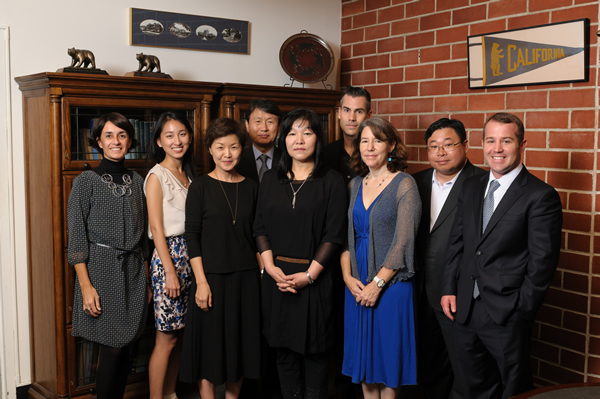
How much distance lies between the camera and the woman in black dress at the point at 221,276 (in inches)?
102

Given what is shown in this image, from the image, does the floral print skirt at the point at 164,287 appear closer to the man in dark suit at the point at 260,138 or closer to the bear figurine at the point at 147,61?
the man in dark suit at the point at 260,138

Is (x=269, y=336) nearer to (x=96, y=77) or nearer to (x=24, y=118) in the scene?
(x=96, y=77)

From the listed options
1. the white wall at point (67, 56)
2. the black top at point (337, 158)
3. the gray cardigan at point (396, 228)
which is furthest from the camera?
the black top at point (337, 158)

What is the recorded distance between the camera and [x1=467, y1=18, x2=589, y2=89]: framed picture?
2.78 m

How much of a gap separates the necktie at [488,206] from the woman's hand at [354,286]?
50 cm

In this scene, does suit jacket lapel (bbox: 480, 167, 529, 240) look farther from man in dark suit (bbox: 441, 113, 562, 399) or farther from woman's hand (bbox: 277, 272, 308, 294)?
woman's hand (bbox: 277, 272, 308, 294)

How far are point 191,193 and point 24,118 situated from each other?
1123 millimetres

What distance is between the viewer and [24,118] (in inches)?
117

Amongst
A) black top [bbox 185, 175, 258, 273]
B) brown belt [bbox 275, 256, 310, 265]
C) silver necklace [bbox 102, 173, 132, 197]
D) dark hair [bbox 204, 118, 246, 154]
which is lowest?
brown belt [bbox 275, 256, 310, 265]

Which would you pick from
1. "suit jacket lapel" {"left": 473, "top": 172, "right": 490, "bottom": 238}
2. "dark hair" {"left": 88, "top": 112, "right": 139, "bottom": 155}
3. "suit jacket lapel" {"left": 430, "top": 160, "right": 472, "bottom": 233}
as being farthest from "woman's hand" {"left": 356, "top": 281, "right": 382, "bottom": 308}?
"dark hair" {"left": 88, "top": 112, "right": 139, "bottom": 155}

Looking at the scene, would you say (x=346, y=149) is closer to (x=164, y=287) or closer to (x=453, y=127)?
(x=453, y=127)

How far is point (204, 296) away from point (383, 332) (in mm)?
841

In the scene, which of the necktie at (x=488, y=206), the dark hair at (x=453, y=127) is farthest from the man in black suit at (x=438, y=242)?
the necktie at (x=488, y=206)

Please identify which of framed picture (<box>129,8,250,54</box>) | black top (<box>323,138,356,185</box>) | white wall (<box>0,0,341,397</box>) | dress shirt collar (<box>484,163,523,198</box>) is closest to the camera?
dress shirt collar (<box>484,163,523,198</box>)
